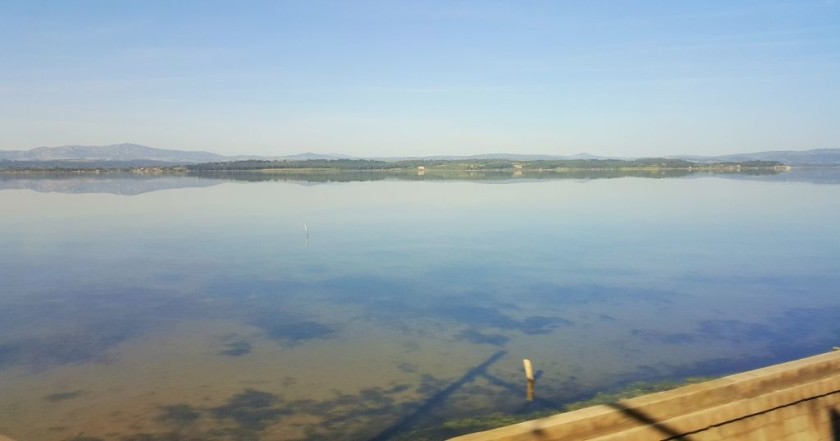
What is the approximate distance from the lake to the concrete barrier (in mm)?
2318

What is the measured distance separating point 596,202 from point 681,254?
20.6 meters

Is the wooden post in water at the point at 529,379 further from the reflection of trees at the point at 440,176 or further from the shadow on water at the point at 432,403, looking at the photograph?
the reflection of trees at the point at 440,176

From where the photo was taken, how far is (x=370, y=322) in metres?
11.5

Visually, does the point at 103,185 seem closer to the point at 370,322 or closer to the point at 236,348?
the point at 370,322

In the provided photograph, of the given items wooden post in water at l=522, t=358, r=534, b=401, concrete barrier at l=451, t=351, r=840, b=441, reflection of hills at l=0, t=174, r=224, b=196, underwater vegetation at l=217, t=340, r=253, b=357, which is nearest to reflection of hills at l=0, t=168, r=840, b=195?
reflection of hills at l=0, t=174, r=224, b=196

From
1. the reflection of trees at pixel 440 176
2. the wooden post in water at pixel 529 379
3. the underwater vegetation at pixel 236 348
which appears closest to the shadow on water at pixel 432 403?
the wooden post in water at pixel 529 379

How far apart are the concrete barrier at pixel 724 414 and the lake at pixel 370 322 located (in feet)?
7.61

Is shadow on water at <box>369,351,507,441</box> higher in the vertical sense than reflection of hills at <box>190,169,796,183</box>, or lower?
lower

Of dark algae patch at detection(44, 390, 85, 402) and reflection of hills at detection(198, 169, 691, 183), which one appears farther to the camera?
reflection of hills at detection(198, 169, 691, 183)

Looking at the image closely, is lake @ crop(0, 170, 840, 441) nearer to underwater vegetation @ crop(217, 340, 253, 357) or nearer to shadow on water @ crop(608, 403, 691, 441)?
underwater vegetation @ crop(217, 340, 253, 357)

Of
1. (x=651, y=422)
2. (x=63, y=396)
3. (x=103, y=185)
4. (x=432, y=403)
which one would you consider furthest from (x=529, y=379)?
(x=103, y=185)

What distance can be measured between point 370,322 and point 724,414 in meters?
6.99

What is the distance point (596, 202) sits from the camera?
39.1 metres

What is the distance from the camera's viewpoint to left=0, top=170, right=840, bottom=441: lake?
25.4ft
